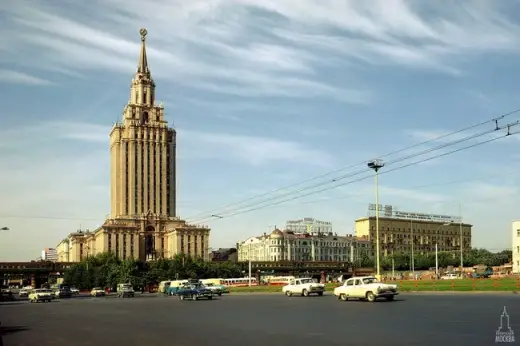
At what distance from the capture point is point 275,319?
99.9 ft

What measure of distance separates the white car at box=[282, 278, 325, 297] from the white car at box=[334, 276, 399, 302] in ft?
41.4

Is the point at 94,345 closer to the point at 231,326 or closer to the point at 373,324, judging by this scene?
the point at 231,326

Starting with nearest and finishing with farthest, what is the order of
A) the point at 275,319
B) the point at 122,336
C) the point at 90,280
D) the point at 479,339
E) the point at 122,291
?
the point at 479,339 → the point at 122,336 → the point at 275,319 → the point at 122,291 → the point at 90,280

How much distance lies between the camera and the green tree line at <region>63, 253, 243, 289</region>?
5822 inches

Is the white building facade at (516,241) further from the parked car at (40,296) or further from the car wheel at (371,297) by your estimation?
the car wheel at (371,297)

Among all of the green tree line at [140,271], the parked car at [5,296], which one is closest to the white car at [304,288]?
the parked car at [5,296]

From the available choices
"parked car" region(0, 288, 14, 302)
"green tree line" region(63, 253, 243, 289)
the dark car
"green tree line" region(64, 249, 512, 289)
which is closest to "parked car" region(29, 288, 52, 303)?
"parked car" region(0, 288, 14, 302)

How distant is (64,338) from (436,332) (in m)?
13.0

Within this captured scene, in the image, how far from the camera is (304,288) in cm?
6216

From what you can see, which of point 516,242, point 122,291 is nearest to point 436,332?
point 122,291

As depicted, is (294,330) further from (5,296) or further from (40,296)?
(5,296)

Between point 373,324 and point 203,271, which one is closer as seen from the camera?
point 373,324

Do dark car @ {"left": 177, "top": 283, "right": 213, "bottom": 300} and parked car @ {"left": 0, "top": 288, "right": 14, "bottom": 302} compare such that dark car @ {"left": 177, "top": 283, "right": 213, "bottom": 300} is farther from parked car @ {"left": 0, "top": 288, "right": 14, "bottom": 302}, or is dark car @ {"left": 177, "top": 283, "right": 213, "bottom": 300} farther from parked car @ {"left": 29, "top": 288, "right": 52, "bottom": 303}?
parked car @ {"left": 0, "top": 288, "right": 14, "bottom": 302}

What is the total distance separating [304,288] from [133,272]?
Answer: 95.8 m
